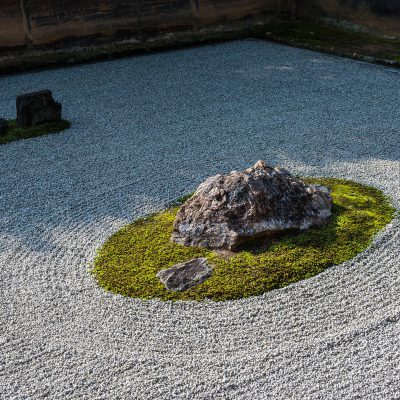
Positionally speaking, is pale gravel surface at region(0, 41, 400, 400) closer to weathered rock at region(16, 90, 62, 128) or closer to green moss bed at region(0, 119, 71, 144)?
green moss bed at region(0, 119, 71, 144)

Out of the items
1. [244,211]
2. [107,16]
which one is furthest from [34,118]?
[244,211]

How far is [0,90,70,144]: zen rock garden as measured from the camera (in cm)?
1036

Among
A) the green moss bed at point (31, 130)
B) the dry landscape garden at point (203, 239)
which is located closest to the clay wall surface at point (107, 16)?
the dry landscape garden at point (203, 239)

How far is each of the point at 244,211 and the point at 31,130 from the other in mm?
5133

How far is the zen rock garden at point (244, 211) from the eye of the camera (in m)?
6.30

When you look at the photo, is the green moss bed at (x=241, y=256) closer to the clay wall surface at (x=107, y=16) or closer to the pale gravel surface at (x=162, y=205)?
the pale gravel surface at (x=162, y=205)

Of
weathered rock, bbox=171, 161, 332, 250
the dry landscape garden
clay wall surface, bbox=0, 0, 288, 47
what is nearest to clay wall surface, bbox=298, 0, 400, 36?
clay wall surface, bbox=0, 0, 288, 47

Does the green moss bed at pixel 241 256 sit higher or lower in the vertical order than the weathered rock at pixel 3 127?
lower

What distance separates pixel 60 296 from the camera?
5879mm

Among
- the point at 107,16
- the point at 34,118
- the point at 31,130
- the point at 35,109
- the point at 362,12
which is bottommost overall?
the point at 31,130

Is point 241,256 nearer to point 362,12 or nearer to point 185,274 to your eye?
point 185,274

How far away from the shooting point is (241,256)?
20.2ft

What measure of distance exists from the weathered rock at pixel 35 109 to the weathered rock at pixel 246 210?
4670mm

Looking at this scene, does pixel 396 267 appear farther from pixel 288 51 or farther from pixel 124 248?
pixel 288 51
